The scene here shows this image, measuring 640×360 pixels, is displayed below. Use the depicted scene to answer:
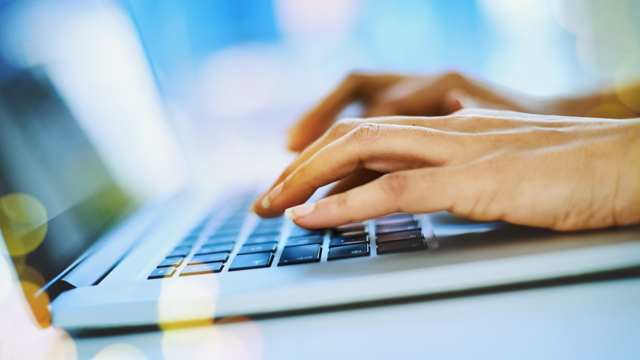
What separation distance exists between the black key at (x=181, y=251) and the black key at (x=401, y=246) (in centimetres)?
26

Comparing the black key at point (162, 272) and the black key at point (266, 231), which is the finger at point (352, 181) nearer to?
the black key at point (266, 231)

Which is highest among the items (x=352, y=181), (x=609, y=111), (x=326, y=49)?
(x=326, y=49)

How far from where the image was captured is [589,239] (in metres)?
0.35

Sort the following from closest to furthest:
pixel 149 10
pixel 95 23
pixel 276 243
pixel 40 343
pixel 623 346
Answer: pixel 623 346 < pixel 40 343 < pixel 276 243 < pixel 95 23 < pixel 149 10

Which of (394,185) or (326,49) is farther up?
(326,49)

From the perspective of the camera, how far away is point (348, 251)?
0.41 meters

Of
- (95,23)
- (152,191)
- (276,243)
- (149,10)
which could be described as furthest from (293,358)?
(149,10)

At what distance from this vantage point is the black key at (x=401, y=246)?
40 cm

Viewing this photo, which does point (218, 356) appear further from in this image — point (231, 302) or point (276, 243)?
point (276, 243)

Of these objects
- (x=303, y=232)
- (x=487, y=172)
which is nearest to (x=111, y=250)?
(x=303, y=232)

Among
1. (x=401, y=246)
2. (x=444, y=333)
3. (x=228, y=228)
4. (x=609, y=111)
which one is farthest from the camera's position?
(x=609, y=111)

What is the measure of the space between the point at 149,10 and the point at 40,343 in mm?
1513

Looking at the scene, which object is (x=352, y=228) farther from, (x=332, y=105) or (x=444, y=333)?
(x=332, y=105)

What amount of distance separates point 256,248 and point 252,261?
0.04 m
